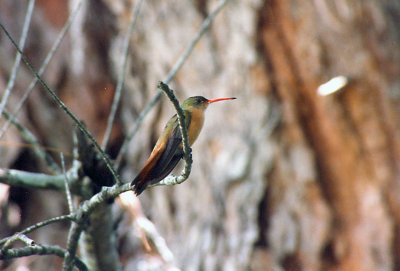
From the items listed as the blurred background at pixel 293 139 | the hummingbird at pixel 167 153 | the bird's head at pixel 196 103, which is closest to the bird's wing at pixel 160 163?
the hummingbird at pixel 167 153

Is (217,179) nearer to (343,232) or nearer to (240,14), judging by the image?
(343,232)

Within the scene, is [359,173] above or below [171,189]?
below

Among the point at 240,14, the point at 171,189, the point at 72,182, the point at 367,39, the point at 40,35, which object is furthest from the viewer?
the point at 40,35

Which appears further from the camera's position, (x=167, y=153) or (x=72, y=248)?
(x=72, y=248)

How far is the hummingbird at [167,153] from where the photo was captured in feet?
4.12

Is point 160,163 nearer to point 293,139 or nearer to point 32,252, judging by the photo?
point 32,252

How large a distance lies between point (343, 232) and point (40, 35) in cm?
367

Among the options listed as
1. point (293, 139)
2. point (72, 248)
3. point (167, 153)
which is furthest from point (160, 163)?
point (293, 139)

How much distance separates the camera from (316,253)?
137 inches

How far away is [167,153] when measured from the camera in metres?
1.37

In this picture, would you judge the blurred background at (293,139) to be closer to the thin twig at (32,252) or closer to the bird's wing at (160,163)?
the thin twig at (32,252)

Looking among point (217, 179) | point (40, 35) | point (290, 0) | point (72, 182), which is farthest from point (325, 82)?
point (40, 35)

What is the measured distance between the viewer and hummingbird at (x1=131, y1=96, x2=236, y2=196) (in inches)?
49.5

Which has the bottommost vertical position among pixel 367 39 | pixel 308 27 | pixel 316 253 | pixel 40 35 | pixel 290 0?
pixel 316 253
